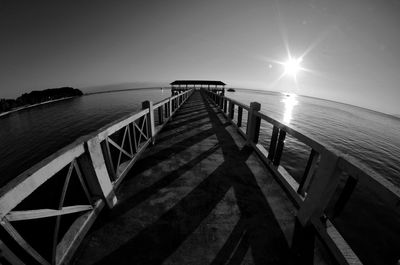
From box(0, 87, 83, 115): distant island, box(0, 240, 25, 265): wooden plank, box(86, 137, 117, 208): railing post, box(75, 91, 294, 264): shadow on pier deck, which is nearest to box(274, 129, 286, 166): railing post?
box(75, 91, 294, 264): shadow on pier deck

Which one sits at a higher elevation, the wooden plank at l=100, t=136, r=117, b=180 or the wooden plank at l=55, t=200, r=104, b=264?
the wooden plank at l=100, t=136, r=117, b=180

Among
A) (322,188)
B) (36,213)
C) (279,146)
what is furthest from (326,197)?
(36,213)

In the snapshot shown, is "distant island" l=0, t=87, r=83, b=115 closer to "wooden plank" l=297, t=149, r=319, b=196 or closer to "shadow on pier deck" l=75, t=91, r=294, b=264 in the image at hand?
"shadow on pier deck" l=75, t=91, r=294, b=264

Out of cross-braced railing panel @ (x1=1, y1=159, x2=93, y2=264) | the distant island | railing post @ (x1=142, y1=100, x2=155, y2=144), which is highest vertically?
railing post @ (x1=142, y1=100, x2=155, y2=144)

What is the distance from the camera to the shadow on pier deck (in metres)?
1.98

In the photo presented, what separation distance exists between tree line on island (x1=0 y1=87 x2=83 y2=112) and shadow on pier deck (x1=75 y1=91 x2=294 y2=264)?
6964 centimetres

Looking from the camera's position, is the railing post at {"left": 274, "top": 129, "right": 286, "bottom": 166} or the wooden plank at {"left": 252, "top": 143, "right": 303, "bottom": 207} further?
the railing post at {"left": 274, "top": 129, "right": 286, "bottom": 166}

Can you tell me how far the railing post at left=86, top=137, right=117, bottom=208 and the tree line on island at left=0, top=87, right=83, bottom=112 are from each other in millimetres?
69362

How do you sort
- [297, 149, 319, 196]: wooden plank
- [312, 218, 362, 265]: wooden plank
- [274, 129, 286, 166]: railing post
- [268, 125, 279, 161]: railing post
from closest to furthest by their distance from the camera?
1. [312, 218, 362, 265]: wooden plank
2. [297, 149, 319, 196]: wooden plank
3. [274, 129, 286, 166]: railing post
4. [268, 125, 279, 161]: railing post

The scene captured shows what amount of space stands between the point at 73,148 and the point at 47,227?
8.94 ft

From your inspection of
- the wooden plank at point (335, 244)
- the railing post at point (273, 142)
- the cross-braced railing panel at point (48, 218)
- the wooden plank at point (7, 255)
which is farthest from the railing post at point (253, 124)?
the wooden plank at point (7, 255)


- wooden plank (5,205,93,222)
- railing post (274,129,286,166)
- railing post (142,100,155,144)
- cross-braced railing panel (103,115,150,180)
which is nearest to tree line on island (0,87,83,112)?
railing post (142,100,155,144)

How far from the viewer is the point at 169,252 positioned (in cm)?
199

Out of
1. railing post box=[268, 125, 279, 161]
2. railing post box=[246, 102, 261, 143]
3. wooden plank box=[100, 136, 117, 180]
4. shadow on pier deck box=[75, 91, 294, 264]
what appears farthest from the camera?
railing post box=[246, 102, 261, 143]
